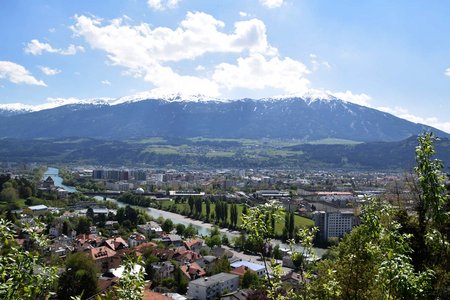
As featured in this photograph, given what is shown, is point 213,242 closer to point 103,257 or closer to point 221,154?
point 103,257

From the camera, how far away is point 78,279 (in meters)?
15.3

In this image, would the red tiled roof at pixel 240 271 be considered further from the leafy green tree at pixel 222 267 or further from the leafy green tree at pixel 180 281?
→ the leafy green tree at pixel 180 281

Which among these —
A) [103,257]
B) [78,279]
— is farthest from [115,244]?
[78,279]

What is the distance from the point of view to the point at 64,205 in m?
42.9

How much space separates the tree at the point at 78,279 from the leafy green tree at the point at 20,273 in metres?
11.2

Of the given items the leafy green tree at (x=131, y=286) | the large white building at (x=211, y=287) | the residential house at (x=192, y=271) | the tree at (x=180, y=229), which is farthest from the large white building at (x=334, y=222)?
the leafy green tree at (x=131, y=286)

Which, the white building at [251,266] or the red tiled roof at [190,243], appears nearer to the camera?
the white building at [251,266]

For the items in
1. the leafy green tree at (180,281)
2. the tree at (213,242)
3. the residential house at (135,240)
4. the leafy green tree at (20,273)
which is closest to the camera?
the leafy green tree at (20,273)

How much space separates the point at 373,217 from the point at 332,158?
12985 centimetres

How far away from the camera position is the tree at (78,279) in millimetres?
14501

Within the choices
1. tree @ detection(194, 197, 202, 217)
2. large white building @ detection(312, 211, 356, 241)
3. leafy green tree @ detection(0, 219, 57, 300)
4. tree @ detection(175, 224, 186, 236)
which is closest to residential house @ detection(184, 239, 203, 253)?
tree @ detection(175, 224, 186, 236)

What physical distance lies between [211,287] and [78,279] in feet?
18.2

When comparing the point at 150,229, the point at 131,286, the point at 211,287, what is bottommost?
the point at 150,229

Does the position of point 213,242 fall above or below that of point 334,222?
above
